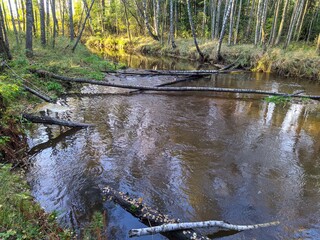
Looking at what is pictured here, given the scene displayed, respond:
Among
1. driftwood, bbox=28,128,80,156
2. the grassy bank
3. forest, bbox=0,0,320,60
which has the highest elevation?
forest, bbox=0,0,320,60

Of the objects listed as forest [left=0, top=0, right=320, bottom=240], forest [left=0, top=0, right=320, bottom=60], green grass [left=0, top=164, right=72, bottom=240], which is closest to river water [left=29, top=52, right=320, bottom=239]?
forest [left=0, top=0, right=320, bottom=240]

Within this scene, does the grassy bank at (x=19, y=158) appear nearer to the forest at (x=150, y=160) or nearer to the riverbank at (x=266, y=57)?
the forest at (x=150, y=160)

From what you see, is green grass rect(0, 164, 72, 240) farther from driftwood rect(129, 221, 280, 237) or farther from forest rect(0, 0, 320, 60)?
forest rect(0, 0, 320, 60)

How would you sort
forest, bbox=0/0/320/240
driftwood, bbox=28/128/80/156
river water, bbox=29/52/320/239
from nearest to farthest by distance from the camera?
1. forest, bbox=0/0/320/240
2. river water, bbox=29/52/320/239
3. driftwood, bbox=28/128/80/156

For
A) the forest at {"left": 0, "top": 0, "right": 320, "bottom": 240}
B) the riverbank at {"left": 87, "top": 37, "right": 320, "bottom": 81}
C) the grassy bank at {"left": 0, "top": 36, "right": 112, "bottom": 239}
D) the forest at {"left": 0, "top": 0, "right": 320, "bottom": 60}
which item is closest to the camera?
the grassy bank at {"left": 0, "top": 36, "right": 112, "bottom": 239}

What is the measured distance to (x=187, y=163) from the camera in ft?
17.9

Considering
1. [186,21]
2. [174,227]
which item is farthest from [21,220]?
[186,21]

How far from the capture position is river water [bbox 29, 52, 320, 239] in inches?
158

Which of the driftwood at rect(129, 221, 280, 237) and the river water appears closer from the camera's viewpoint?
the driftwood at rect(129, 221, 280, 237)

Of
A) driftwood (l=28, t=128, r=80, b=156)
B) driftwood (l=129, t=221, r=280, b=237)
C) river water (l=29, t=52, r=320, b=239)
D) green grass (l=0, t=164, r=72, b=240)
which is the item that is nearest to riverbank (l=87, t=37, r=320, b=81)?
river water (l=29, t=52, r=320, b=239)

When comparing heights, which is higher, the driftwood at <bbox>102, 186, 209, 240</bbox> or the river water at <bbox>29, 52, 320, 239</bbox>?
the driftwood at <bbox>102, 186, 209, 240</bbox>

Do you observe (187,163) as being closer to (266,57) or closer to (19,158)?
(19,158)

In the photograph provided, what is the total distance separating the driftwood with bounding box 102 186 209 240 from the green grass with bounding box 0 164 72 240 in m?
0.93

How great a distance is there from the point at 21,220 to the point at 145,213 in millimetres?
1540
